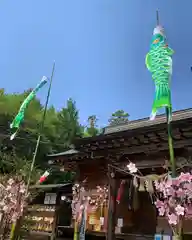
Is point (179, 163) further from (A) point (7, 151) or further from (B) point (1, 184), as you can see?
(A) point (7, 151)

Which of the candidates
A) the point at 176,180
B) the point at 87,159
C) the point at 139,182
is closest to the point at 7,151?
the point at 87,159

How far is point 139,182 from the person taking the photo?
8.08 m

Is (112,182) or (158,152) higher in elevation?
(158,152)

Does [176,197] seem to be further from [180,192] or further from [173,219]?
[173,219]

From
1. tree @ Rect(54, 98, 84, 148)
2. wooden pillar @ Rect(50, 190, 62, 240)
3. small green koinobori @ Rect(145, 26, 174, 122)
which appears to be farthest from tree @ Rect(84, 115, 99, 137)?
small green koinobori @ Rect(145, 26, 174, 122)

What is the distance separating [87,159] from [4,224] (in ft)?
11.8

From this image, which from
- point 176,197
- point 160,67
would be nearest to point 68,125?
point 160,67

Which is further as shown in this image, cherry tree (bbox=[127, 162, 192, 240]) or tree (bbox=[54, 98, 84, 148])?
tree (bbox=[54, 98, 84, 148])

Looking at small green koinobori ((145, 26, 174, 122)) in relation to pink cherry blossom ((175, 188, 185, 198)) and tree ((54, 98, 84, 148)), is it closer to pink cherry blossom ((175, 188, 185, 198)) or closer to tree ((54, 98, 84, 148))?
pink cherry blossom ((175, 188, 185, 198))

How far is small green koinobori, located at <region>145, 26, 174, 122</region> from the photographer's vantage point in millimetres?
4305

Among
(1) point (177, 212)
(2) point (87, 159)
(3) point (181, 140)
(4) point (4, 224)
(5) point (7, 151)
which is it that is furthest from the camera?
(5) point (7, 151)

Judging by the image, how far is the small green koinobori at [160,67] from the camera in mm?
4305

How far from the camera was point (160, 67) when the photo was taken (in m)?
4.55

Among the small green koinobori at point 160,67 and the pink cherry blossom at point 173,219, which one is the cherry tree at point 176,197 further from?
the small green koinobori at point 160,67
